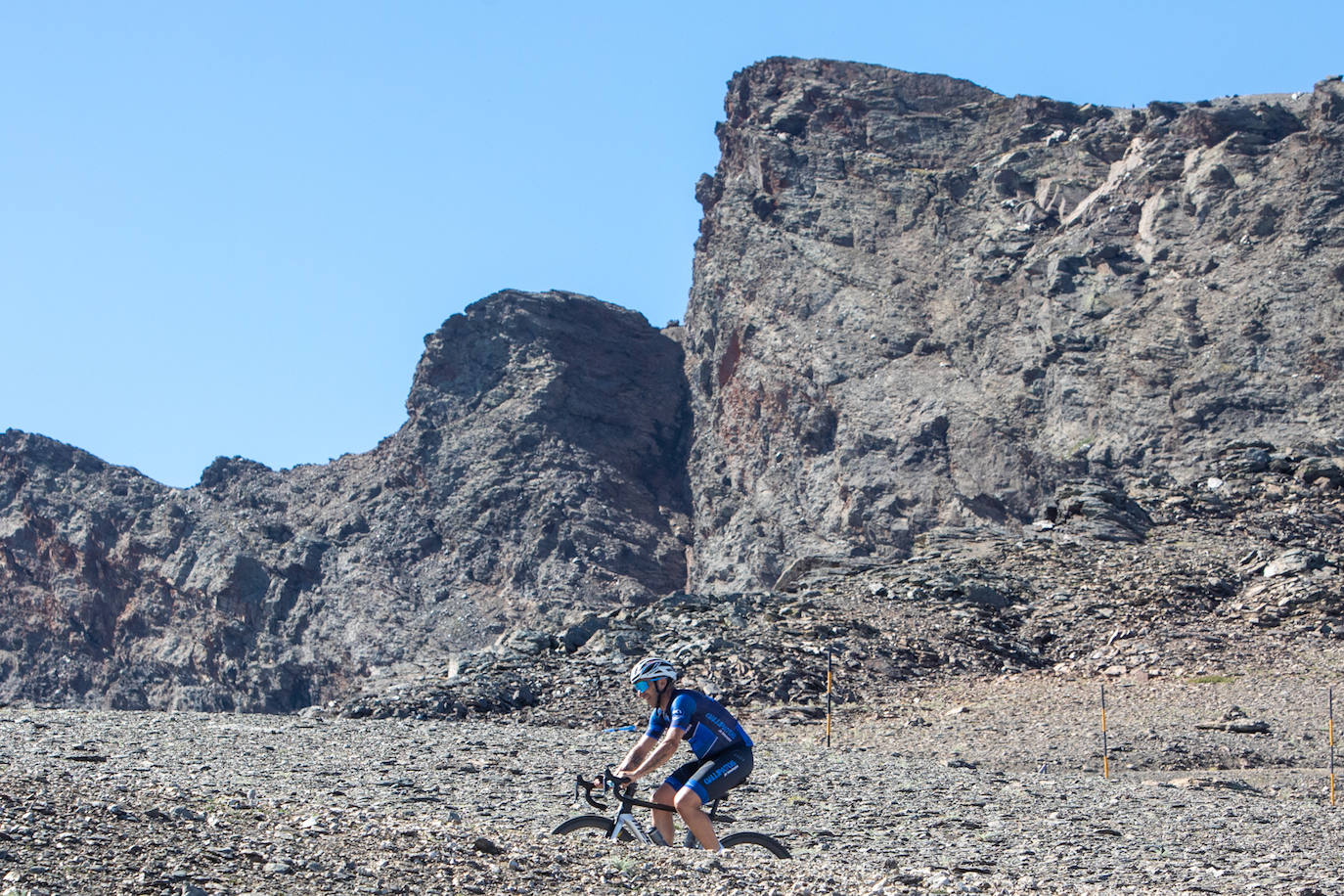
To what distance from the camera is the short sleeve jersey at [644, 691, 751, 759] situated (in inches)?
389

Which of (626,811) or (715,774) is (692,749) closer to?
(715,774)

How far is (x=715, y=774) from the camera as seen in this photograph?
9859mm

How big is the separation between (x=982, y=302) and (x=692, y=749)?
5338 cm

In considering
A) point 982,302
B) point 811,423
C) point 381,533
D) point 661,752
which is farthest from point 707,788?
point 381,533

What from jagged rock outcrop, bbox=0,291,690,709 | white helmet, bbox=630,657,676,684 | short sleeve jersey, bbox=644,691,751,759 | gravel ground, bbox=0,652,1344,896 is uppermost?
jagged rock outcrop, bbox=0,291,690,709

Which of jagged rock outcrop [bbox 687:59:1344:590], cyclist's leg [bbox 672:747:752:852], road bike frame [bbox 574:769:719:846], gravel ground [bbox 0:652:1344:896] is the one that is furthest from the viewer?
jagged rock outcrop [bbox 687:59:1344:590]

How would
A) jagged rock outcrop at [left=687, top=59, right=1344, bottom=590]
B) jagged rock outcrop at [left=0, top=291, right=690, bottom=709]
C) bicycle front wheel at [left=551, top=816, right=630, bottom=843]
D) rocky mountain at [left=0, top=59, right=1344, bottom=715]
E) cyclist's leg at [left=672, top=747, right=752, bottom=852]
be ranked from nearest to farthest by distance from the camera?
cyclist's leg at [left=672, top=747, right=752, bottom=852]
bicycle front wheel at [left=551, top=816, right=630, bottom=843]
rocky mountain at [left=0, top=59, right=1344, bottom=715]
jagged rock outcrop at [left=687, top=59, right=1344, bottom=590]
jagged rock outcrop at [left=0, top=291, right=690, bottom=709]

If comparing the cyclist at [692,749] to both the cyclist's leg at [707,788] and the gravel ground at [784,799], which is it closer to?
the cyclist's leg at [707,788]

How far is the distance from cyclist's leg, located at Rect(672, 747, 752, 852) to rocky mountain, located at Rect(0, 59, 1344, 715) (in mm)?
23087

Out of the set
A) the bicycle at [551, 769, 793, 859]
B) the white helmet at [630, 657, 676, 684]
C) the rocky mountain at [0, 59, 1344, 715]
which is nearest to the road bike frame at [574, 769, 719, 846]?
the bicycle at [551, 769, 793, 859]

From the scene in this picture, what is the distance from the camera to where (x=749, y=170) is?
74812 mm

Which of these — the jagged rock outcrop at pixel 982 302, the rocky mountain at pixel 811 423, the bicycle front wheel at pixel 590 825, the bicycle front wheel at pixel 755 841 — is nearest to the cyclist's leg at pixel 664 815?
the bicycle front wheel at pixel 590 825

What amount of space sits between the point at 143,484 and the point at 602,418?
25.2 m

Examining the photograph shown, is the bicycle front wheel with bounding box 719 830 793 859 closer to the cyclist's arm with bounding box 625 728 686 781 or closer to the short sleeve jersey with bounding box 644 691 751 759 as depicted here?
the short sleeve jersey with bounding box 644 691 751 759
